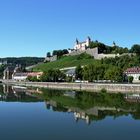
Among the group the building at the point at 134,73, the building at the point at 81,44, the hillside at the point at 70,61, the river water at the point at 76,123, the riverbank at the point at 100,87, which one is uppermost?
the building at the point at 81,44

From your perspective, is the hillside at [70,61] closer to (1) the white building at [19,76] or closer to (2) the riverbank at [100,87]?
A: (1) the white building at [19,76]

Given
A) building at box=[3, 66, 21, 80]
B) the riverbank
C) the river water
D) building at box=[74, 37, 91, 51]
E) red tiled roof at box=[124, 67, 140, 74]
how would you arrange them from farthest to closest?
building at box=[3, 66, 21, 80] → building at box=[74, 37, 91, 51] → red tiled roof at box=[124, 67, 140, 74] → the riverbank → the river water

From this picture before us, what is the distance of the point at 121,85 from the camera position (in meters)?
62.1

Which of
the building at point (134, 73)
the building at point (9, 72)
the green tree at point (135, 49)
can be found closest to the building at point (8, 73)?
the building at point (9, 72)

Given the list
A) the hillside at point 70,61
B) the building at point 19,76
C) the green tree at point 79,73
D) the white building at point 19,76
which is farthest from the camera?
the building at point 19,76

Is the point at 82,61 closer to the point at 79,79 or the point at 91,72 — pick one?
the point at 79,79

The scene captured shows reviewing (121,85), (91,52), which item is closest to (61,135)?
(121,85)

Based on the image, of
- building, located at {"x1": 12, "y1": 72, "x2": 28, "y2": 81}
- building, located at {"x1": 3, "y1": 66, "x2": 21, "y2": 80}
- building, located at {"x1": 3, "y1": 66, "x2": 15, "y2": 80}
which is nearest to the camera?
building, located at {"x1": 12, "y1": 72, "x2": 28, "y2": 81}

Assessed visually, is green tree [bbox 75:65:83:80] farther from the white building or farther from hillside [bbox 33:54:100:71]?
the white building

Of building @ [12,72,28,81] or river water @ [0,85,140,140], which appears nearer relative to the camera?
river water @ [0,85,140,140]

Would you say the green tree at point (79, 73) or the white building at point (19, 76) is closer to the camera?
the green tree at point (79, 73)

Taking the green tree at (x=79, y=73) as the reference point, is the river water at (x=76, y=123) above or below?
below

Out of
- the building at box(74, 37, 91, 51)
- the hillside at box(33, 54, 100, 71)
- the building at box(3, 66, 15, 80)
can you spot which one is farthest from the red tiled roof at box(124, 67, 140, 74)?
the building at box(3, 66, 15, 80)

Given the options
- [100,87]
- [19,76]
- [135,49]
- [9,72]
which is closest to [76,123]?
[100,87]
